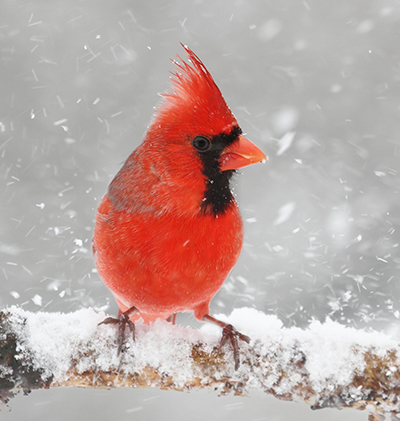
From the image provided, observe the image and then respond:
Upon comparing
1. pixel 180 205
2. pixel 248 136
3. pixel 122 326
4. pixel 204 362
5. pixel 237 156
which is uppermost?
pixel 248 136

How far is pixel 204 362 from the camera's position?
199 centimetres

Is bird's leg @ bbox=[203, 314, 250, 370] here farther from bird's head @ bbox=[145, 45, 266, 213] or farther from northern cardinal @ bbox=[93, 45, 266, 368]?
bird's head @ bbox=[145, 45, 266, 213]

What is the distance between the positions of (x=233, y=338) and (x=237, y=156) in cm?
66

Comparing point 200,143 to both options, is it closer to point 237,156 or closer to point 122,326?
point 237,156

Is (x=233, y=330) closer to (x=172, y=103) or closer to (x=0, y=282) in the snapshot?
(x=172, y=103)

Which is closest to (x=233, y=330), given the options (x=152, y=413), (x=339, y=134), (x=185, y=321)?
(x=185, y=321)

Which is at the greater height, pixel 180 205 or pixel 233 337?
pixel 180 205

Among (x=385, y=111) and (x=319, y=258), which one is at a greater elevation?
(x=385, y=111)

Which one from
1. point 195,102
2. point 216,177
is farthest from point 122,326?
point 195,102

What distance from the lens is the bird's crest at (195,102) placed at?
1.97 meters

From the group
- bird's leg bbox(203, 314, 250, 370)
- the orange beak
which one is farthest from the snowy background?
the orange beak

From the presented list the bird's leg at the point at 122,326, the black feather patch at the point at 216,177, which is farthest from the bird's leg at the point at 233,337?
the black feather patch at the point at 216,177

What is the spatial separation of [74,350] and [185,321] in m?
1.93

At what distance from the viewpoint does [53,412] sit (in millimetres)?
3807
